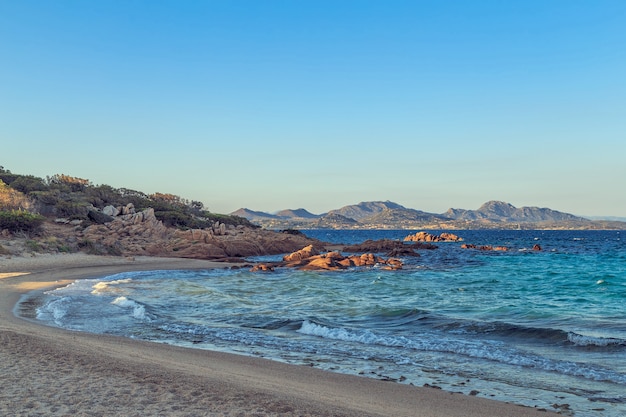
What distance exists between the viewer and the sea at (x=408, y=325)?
10.0 m

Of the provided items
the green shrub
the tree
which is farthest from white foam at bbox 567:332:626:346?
the tree

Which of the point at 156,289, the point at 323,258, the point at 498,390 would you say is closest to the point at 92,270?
the point at 156,289

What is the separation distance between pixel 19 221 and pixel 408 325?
124ft

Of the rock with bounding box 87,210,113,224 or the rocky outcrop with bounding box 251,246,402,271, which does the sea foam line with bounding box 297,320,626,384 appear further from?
the rock with bounding box 87,210,113,224

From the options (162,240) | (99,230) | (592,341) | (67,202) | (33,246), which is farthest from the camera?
(67,202)

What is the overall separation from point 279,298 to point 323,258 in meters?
17.5

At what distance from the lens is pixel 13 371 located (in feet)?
28.3

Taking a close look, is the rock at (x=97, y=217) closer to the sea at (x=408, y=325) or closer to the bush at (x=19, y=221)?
the bush at (x=19, y=221)

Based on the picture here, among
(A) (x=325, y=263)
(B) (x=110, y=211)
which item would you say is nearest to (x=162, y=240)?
(B) (x=110, y=211)

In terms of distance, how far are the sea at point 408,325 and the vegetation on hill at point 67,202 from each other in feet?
66.7

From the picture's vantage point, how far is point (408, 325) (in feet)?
52.6

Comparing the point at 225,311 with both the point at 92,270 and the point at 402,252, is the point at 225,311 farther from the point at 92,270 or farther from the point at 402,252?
the point at 402,252

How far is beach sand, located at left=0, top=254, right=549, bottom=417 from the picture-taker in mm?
7246

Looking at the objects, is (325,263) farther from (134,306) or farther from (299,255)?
(134,306)
